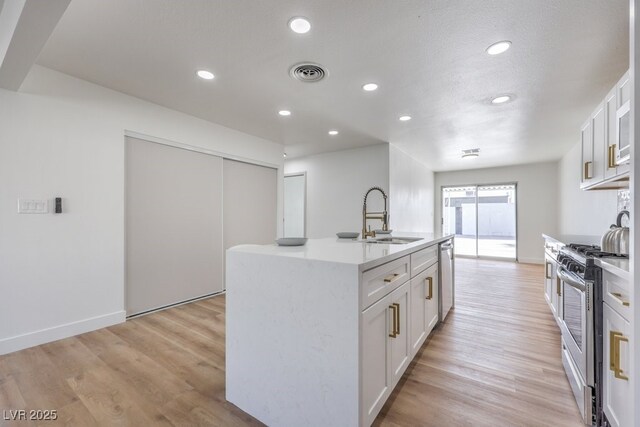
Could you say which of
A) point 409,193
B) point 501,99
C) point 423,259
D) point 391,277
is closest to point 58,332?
Answer: point 391,277

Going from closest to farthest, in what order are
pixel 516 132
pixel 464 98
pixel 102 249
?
1. pixel 102 249
2. pixel 464 98
3. pixel 516 132

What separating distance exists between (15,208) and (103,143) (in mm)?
890

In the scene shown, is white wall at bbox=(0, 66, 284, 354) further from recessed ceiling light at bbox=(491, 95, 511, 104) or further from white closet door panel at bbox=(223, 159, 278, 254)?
recessed ceiling light at bbox=(491, 95, 511, 104)

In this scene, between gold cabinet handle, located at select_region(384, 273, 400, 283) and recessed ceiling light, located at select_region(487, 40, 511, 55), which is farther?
recessed ceiling light, located at select_region(487, 40, 511, 55)

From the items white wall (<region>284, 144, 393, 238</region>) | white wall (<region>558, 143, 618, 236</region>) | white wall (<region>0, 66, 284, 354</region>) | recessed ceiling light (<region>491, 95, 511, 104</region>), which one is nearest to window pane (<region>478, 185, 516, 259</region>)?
white wall (<region>558, 143, 618, 236</region>)

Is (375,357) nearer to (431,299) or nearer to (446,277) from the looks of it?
(431,299)

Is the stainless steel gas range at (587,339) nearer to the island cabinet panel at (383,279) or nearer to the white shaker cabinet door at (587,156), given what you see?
the island cabinet panel at (383,279)

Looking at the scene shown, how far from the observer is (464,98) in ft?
9.87

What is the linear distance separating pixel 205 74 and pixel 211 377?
247 centimetres

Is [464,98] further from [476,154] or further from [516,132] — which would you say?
[476,154]

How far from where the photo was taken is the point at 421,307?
7.18 feet

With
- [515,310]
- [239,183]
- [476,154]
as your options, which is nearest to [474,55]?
[515,310]

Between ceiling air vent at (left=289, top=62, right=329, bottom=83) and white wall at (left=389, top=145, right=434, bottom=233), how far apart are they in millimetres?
2689

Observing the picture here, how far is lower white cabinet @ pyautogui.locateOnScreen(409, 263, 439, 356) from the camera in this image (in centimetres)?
199
